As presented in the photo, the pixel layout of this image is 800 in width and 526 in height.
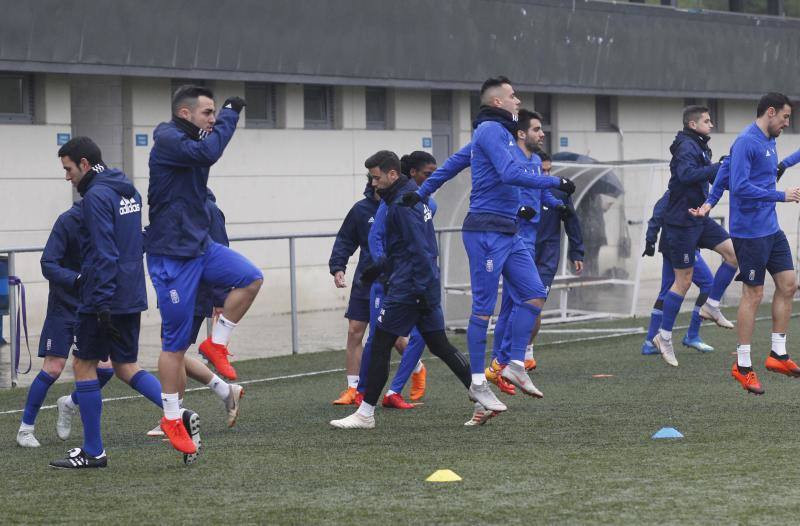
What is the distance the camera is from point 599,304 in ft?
61.9

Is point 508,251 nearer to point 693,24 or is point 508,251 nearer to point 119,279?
point 119,279

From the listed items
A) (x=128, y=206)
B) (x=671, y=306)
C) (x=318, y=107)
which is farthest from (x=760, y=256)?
(x=318, y=107)

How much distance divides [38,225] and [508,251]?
439 inches

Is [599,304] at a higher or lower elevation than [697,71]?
lower

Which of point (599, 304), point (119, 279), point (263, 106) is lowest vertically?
point (599, 304)

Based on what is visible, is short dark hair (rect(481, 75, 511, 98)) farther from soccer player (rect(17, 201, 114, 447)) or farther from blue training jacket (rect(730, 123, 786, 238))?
soccer player (rect(17, 201, 114, 447))

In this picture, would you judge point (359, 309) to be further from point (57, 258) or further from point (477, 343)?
point (57, 258)

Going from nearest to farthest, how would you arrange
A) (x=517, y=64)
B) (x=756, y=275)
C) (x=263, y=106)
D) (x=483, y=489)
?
(x=483, y=489)
(x=756, y=275)
(x=263, y=106)
(x=517, y=64)

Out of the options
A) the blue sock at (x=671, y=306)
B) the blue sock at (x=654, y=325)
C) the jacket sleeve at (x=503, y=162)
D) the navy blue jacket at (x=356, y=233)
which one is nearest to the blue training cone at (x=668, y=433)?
the jacket sleeve at (x=503, y=162)

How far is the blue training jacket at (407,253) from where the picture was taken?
32.0ft

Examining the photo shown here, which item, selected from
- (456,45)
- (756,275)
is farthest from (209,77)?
(756,275)

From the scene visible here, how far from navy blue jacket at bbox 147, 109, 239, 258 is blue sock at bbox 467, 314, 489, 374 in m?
2.14

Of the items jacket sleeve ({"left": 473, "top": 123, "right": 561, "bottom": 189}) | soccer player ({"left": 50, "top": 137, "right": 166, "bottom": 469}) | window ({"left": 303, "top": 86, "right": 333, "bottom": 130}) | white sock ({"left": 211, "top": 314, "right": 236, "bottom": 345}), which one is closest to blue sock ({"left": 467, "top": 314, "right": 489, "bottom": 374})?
jacket sleeve ({"left": 473, "top": 123, "right": 561, "bottom": 189})

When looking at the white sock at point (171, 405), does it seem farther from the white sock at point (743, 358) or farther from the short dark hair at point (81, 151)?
the white sock at point (743, 358)
